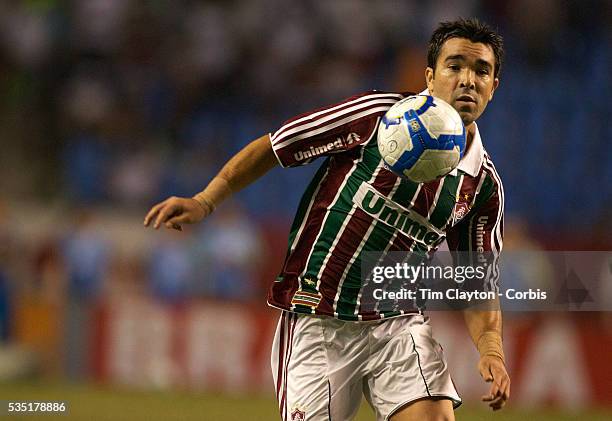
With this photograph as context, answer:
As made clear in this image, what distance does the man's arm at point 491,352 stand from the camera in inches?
151

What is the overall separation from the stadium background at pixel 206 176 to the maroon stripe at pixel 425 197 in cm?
478

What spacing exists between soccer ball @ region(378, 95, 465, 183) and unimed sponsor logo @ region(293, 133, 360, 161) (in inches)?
11.5

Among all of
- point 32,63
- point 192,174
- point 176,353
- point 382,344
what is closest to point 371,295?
point 382,344

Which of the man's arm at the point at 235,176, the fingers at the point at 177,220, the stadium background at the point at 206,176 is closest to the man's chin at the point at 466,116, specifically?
the man's arm at the point at 235,176

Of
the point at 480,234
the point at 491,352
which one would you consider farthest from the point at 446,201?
the point at 491,352

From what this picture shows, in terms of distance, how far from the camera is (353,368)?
4.05 meters

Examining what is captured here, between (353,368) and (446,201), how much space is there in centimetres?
77

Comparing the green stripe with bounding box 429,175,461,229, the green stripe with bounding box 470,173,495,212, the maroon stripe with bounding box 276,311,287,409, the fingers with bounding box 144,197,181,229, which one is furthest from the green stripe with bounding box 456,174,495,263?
the fingers with bounding box 144,197,181,229

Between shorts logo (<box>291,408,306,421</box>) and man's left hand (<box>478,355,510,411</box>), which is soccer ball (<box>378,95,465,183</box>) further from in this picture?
shorts logo (<box>291,408,306,421</box>)

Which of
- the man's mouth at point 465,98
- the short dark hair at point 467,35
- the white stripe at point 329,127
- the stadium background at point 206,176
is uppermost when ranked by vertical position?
the stadium background at point 206,176

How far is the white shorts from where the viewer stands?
398 centimetres

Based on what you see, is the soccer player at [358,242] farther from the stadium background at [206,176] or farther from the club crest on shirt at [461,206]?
the stadium background at [206,176]

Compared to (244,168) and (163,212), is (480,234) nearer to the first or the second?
(244,168)

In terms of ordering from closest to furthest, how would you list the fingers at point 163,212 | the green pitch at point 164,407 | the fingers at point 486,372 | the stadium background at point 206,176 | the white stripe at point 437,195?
the fingers at point 163,212 → the fingers at point 486,372 → the white stripe at point 437,195 → the green pitch at point 164,407 → the stadium background at point 206,176
